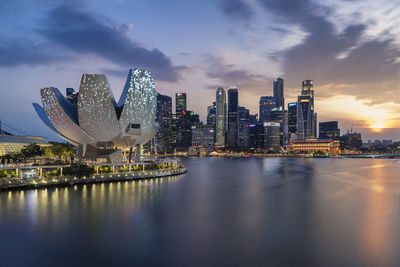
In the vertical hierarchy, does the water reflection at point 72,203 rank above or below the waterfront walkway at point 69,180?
below

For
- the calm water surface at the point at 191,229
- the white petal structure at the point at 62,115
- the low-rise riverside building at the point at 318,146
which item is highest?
the white petal structure at the point at 62,115

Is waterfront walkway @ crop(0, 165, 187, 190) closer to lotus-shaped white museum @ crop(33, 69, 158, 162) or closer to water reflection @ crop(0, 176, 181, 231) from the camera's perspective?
water reflection @ crop(0, 176, 181, 231)

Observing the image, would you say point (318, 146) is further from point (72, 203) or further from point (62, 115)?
point (72, 203)

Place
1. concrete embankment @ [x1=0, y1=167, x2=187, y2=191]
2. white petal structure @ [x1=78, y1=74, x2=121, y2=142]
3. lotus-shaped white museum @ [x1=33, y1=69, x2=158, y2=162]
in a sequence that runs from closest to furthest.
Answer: concrete embankment @ [x1=0, y1=167, x2=187, y2=191] → white petal structure @ [x1=78, y1=74, x2=121, y2=142] → lotus-shaped white museum @ [x1=33, y1=69, x2=158, y2=162]

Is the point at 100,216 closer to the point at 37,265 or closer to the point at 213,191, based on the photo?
the point at 37,265

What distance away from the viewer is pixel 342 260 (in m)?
11.9

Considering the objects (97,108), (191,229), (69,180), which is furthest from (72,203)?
(97,108)

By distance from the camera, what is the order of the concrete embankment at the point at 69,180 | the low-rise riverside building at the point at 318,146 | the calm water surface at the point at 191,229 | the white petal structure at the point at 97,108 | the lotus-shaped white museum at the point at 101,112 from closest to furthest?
the calm water surface at the point at 191,229, the concrete embankment at the point at 69,180, the white petal structure at the point at 97,108, the lotus-shaped white museum at the point at 101,112, the low-rise riverside building at the point at 318,146

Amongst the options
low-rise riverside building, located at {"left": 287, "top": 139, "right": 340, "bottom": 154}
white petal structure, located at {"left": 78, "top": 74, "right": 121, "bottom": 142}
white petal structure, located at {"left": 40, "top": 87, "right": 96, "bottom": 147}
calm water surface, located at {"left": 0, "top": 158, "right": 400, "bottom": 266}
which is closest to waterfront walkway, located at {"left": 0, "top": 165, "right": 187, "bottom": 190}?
calm water surface, located at {"left": 0, "top": 158, "right": 400, "bottom": 266}

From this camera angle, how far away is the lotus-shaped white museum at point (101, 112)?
107 ft

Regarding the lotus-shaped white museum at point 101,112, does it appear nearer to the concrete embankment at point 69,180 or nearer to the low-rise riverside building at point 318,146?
the concrete embankment at point 69,180

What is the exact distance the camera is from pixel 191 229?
16.0m

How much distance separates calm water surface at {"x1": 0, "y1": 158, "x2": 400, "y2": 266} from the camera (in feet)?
39.4

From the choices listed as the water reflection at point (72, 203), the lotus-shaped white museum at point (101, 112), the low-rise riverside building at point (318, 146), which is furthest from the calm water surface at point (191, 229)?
the low-rise riverside building at point (318, 146)
